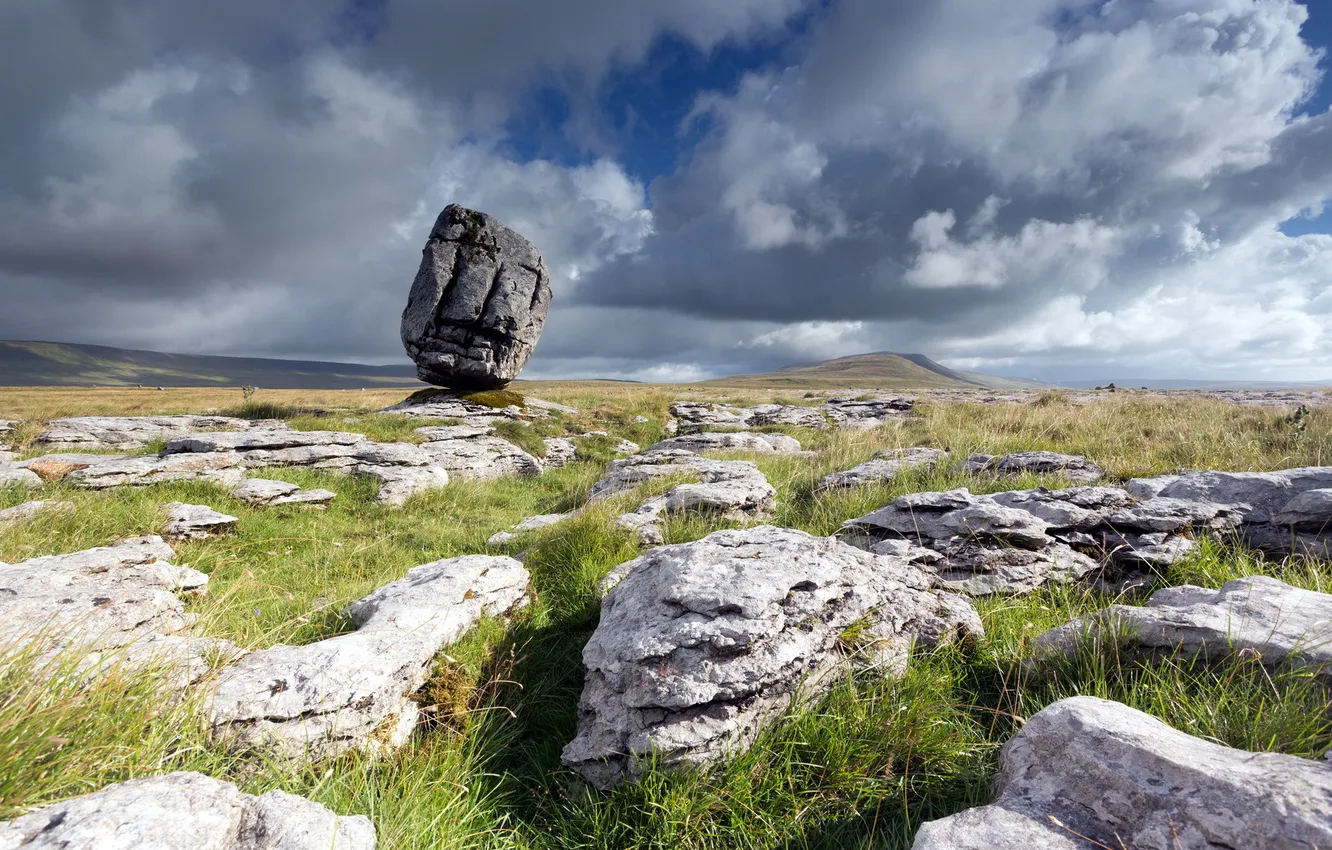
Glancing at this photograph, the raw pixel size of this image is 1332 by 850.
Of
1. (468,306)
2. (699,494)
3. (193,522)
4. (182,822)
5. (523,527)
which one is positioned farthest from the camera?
(468,306)

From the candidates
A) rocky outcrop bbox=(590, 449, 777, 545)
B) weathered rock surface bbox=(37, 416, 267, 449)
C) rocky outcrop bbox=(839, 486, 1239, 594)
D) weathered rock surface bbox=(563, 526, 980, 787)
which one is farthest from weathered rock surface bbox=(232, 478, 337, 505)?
rocky outcrop bbox=(839, 486, 1239, 594)

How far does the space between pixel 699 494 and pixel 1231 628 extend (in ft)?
19.4

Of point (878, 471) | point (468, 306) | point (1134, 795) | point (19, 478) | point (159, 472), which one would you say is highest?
point (468, 306)

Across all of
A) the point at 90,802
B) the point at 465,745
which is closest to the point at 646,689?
the point at 465,745

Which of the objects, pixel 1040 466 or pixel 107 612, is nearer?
pixel 107 612

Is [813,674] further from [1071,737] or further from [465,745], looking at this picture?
[465,745]

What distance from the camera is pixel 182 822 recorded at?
1.89 metres

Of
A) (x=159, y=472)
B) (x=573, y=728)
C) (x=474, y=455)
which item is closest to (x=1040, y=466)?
(x=573, y=728)

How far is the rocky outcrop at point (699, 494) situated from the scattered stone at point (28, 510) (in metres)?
8.17

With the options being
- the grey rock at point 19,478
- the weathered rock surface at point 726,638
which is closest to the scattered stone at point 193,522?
the grey rock at point 19,478

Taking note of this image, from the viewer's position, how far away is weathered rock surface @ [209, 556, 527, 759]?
3104mm

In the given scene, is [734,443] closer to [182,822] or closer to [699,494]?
[699,494]

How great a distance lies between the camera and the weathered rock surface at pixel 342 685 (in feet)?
10.2

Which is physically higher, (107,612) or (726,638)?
(726,638)
